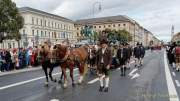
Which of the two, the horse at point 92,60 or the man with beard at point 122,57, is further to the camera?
the horse at point 92,60

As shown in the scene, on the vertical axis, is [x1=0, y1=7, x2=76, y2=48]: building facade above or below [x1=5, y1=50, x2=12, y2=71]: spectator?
above

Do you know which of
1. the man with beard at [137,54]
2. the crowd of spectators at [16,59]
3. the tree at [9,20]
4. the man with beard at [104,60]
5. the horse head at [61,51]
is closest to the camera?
the man with beard at [104,60]

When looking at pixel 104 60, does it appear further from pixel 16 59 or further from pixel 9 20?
pixel 9 20

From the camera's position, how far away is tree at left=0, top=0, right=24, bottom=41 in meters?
73.8

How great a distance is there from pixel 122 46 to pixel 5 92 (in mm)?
9643

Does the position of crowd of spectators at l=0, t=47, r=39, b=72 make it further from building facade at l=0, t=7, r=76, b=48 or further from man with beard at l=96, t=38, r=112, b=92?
building facade at l=0, t=7, r=76, b=48

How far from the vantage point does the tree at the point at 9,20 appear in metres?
73.8

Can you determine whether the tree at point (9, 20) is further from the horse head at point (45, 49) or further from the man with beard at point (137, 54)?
the horse head at point (45, 49)

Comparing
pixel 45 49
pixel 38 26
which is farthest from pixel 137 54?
pixel 38 26

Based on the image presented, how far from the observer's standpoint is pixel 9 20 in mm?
76125

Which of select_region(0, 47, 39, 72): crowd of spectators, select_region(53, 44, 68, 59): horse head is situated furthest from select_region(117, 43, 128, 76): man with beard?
select_region(0, 47, 39, 72): crowd of spectators

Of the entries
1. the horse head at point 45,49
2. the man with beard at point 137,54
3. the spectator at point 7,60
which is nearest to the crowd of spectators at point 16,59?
the spectator at point 7,60

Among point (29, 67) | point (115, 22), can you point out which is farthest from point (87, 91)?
point (115, 22)

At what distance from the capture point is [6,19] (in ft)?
250
